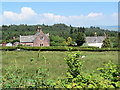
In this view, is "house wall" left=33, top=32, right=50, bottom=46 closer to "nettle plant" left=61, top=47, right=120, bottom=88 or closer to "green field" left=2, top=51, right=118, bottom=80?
"green field" left=2, top=51, right=118, bottom=80

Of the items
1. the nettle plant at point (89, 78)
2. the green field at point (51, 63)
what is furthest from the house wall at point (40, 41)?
the nettle plant at point (89, 78)

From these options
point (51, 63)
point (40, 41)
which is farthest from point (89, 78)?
point (40, 41)

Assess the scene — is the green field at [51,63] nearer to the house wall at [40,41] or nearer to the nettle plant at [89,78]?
the nettle plant at [89,78]

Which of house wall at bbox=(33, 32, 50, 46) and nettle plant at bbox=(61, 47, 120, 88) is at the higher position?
house wall at bbox=(33, 32, 50, 46)

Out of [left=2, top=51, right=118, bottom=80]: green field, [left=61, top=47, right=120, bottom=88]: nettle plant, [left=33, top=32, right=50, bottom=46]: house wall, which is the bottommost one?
[left=2, top=51, right=118, bottom=80]: green field

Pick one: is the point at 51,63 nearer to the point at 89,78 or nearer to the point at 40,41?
the point at 89,78

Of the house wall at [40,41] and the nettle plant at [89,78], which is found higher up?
the house wall at [40,41]

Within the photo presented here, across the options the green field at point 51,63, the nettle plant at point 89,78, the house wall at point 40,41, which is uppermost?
the house wall at point 40,41

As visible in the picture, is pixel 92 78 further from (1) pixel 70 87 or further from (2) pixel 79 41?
(2) pixel 79 41

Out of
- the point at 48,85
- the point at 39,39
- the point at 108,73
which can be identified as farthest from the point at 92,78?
the point at 39,39

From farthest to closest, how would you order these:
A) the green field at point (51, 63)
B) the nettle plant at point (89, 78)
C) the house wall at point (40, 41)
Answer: the house wall at point (40, 41) < the green field at point (51, 63) < the nettle plant at point (89, 78)

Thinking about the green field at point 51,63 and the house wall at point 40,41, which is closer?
the green field at point 51,63

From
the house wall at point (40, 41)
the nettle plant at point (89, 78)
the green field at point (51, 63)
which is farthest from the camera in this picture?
the house wall at point (40, 41)

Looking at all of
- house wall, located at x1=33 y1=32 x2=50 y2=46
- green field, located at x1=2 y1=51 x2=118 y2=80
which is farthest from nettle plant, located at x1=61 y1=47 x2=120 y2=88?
house wall, located at x1=33 y1=32 x2=50 y2=46
